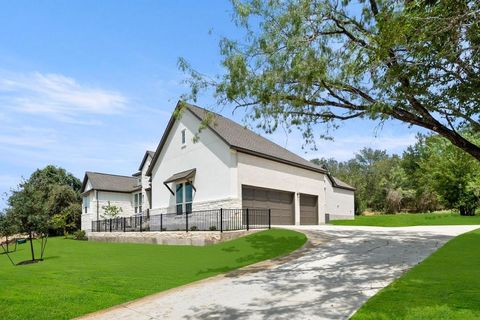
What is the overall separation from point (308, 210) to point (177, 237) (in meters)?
11.9

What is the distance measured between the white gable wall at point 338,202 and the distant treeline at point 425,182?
7.83 m

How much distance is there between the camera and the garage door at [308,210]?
28.7 meters

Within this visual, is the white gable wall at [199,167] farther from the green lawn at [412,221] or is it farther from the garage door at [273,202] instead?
the green lawn at [412,221]

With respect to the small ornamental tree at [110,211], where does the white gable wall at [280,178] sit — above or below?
above

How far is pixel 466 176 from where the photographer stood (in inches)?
1296

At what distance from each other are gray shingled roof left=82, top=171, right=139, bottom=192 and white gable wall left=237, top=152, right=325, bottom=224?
1914cm

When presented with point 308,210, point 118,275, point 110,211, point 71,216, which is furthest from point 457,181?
point 71,216

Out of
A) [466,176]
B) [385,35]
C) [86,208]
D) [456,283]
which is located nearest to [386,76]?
[385,35]

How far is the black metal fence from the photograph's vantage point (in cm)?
2127

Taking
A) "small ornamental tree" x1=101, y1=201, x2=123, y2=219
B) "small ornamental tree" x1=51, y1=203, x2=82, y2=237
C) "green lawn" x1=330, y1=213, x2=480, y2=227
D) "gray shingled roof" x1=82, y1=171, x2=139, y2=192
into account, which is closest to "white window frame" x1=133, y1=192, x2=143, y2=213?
"gray shingled roof" x1=82, y1=171, x2=139, y2=192

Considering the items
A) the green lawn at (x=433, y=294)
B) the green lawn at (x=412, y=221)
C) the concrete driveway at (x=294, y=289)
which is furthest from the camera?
the green lawn at (x=412, y=221)

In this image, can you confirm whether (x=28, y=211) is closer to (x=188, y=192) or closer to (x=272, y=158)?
(x=188, y=192)

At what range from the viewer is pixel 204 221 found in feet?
73.9

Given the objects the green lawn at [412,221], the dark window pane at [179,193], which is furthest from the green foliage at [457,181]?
the dark window pane at [179,193]
